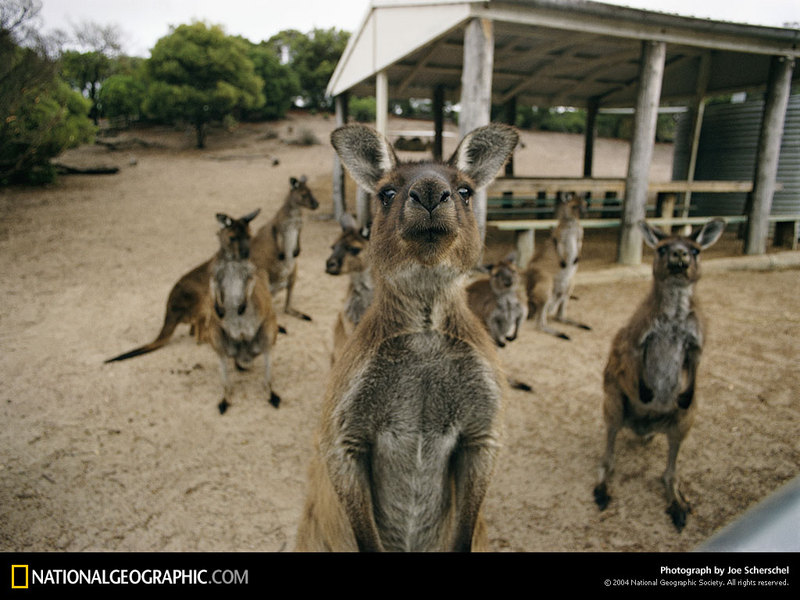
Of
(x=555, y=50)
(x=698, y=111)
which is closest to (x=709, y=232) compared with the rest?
(x=555, y=50)

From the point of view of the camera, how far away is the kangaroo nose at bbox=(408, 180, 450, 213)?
55.4 inches

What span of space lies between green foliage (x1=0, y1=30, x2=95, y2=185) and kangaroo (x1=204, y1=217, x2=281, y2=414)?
6700 mm

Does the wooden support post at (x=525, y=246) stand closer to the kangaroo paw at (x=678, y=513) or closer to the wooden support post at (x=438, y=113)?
the kangaroo paw at (x=678, y=513)

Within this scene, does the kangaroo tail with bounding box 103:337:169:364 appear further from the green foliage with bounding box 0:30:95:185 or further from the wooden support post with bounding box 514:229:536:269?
the green foliage with bounding box 0:30:95:185

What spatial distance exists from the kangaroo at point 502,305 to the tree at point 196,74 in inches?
639

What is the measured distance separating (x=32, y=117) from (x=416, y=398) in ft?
37.0

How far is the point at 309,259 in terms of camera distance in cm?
788

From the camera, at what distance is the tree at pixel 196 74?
16641mm

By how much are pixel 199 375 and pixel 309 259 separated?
3986mm
